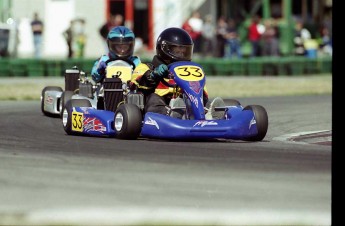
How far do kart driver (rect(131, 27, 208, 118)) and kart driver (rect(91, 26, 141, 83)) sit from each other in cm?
207

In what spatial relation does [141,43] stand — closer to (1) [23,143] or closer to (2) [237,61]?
(2) [237,61]

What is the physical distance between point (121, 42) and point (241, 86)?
8623 millimetres

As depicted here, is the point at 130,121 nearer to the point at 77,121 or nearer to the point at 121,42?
the point at 77,121

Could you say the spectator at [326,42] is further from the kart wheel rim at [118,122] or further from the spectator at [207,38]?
the kart wheel rim at [118,122]

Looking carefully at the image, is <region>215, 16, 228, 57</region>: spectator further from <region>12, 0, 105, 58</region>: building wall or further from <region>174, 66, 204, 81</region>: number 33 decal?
<region>174, 66, 204, 81</region>: number 33 decal

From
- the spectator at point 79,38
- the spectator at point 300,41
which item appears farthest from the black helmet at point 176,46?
the spectator at point 300,41

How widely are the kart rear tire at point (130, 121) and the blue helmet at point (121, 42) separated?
111 inches

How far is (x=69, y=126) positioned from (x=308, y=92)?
31.1 ft

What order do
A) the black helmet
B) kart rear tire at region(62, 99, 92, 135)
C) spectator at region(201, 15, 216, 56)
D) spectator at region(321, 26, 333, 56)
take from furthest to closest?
1. spectator at region(321, 26, 333, 56)
2. spectator at region(201, 15, 216, 56)
3. kart rear tire at region(62, 99, 92, 135)
4. the black helmet

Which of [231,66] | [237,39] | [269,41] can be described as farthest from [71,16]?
[231,66]

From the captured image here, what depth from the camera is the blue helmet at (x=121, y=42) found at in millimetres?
13641

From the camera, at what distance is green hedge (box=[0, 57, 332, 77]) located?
81.7 ft

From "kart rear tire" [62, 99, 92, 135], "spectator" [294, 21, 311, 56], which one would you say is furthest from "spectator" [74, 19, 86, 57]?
"kart rear tire" [62, 99, 92, 135]

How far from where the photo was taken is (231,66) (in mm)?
26062
